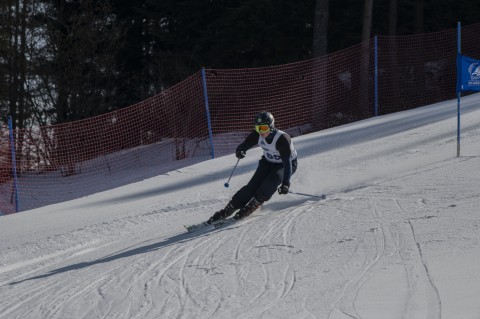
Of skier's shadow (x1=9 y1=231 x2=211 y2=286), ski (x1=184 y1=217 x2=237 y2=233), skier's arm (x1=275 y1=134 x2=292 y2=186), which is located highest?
skier's arm (x1=275 y1=134 x2=292 y2=186)

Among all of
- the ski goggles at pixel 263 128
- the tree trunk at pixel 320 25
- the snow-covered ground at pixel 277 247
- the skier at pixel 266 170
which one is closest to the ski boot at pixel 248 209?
the skier at pixel 266 170

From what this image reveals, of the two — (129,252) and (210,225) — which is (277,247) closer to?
(210,225)

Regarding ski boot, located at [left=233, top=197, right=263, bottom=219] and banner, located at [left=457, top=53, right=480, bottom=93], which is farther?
banner, located at [left=457, top=53, right=480, bottom=93]

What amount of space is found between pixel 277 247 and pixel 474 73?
226 inches

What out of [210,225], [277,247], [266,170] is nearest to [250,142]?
[266,170]

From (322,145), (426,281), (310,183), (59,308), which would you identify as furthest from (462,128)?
(59,308)

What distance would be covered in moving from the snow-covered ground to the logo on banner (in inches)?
50.9

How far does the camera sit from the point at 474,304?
18.2ft

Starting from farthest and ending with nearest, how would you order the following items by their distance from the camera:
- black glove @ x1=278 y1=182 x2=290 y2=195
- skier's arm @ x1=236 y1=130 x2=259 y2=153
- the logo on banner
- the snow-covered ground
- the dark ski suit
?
the logo on banner
skier's arm @ x1=236 y1=130 x2=259 y2=153
the dark ski suit
black glove @ x1=278 y1=182 x2=290 y2=195
the snow-covered ground

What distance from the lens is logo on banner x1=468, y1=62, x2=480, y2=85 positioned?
11.7 metres

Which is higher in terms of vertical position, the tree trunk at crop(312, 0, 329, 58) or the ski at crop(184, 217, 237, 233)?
the tree trunk at crop(312, 0, 329, 58)

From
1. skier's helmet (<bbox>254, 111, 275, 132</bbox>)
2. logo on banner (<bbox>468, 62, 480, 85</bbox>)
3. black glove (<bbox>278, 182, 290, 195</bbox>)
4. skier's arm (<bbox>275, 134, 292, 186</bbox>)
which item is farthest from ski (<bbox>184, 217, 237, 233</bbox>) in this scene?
logo on banner (<bbox>468, 62, 480, 85</bbox>)

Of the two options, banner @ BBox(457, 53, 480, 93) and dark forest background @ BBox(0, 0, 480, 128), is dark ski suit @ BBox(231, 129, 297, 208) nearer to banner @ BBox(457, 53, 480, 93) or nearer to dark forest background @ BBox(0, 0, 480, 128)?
banner @ BBox(457, 53, 480, 93)

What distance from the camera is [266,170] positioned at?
31.6 ft
